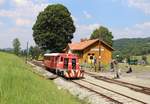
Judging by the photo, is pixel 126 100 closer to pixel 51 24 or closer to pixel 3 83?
pixel 3 83

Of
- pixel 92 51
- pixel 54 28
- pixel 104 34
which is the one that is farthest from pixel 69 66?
pixel 104 34

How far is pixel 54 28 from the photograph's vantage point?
262ft

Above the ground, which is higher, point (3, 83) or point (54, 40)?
point (54, 40)

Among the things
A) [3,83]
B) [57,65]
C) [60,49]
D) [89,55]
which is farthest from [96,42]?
[3,83]

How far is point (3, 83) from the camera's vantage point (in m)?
12.1

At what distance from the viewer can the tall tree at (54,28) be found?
257 ft

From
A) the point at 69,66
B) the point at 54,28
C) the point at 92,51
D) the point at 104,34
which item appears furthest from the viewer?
the point at 104,34

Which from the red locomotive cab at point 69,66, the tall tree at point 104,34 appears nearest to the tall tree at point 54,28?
the tall tree at point 104,34

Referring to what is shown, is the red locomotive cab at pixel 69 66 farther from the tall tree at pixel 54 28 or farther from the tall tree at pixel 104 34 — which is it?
the tall tree at pixel 104 34

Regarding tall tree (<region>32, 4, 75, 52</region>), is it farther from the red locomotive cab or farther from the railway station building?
the red locomotive cab

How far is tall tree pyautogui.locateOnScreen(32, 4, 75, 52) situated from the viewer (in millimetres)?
78438

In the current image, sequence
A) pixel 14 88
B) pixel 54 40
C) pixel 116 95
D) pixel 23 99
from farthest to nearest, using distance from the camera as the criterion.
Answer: pixel 54 40 → pixel 116 95 → pixel 14 88 → pixel 23 99

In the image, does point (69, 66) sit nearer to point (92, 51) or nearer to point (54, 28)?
point (92, 51)

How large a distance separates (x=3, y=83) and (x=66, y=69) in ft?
86.0
